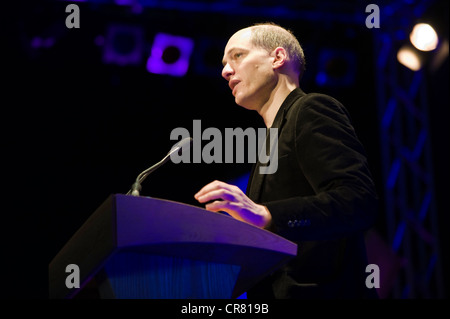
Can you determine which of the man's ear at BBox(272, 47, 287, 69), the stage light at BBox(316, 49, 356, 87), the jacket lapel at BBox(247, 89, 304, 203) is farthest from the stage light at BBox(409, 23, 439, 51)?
the jacket lapel at BBox(247, 89, 304, 203)

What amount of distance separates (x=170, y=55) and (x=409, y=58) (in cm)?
244

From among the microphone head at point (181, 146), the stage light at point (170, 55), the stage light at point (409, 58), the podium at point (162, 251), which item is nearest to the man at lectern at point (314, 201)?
the podium at point (162, 251)

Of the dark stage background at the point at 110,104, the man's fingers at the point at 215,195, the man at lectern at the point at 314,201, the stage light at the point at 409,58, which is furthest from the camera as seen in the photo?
the stage light at the point at 409,58

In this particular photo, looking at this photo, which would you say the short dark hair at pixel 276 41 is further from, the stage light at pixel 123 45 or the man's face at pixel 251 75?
the stage light at pixel 123 45

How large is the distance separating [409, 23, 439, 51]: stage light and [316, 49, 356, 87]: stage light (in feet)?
2.19

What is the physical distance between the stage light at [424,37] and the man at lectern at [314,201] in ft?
12.5

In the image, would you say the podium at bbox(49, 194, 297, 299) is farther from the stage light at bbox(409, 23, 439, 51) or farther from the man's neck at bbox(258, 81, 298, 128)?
the stage light at bbox(409, 23, 439, 51)

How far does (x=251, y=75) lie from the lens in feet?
8.27

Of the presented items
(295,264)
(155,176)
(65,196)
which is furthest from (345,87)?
(295,264)

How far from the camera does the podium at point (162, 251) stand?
1387 millimetres

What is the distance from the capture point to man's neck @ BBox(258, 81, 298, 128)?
2.50 meters

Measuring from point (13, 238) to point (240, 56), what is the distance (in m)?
3.87

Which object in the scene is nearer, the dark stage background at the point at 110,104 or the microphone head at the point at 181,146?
the microphone head at the point at 181,146

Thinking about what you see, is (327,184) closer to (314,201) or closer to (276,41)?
(314,201)
